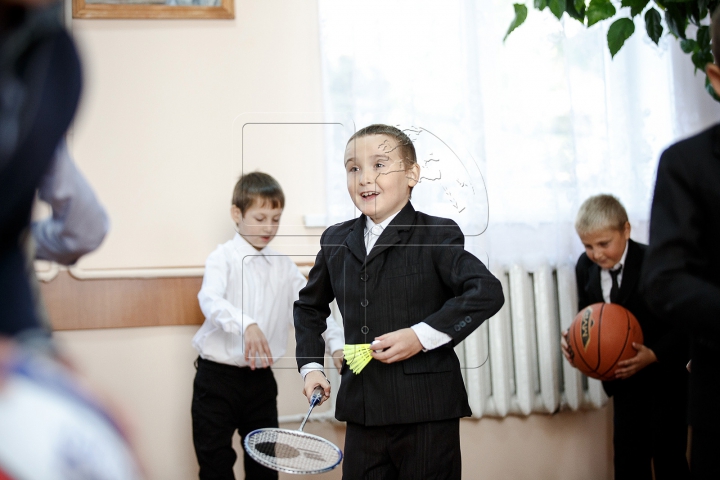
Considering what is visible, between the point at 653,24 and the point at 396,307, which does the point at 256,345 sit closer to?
the point at 396,307

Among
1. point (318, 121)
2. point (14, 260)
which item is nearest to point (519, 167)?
point (318, 121)

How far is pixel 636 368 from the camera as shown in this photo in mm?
1995

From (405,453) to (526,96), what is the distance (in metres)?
1.63

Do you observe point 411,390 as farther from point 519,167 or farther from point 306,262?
point 519,167

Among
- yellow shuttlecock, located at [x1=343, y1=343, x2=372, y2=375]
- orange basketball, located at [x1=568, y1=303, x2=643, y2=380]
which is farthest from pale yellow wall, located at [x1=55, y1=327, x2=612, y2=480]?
yellow shuttlecock, located at [x1=343, y1=343, x2=372, y2=375]

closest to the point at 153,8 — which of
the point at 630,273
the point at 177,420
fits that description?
the point at 177,420

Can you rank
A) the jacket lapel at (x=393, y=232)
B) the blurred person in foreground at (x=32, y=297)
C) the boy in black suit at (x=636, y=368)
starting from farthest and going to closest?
1. the boy in black suit at (x=636, y=368)
2. the jacket lapel at (x=393, y=232)
3. the blurred person in foreground at (x=32, y=297)

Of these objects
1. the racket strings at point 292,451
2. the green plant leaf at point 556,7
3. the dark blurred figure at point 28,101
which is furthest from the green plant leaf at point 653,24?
the dark blurred figure at point 28,101

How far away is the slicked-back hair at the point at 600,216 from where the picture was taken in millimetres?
2188

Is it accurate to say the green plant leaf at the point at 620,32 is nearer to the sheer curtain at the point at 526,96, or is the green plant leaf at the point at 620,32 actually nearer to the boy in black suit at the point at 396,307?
the sheer curtain at the point at 526,96

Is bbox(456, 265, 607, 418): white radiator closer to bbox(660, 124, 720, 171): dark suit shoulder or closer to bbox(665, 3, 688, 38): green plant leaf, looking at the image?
bbox(665, 3, 688, 38): green plant leaf

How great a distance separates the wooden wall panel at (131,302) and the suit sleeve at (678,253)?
1.71 metres

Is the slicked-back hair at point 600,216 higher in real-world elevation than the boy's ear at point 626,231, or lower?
higher

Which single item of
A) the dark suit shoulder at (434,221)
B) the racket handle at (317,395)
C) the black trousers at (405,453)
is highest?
the dark suit shoulder at (434,221)
